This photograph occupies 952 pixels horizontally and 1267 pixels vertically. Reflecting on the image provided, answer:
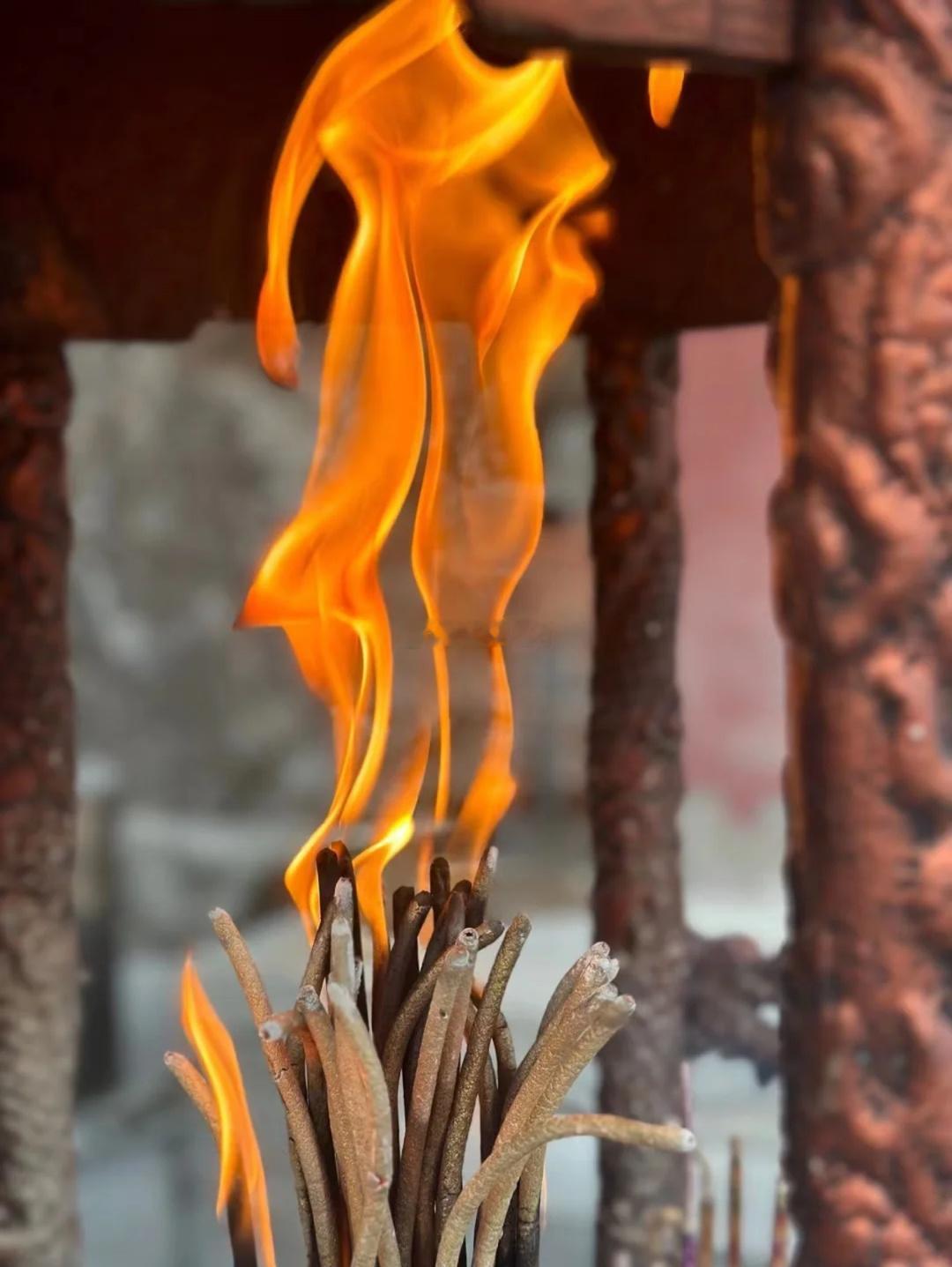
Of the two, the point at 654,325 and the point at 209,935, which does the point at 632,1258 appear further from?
the point at 654,325

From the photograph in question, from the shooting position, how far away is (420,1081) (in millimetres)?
A: 595

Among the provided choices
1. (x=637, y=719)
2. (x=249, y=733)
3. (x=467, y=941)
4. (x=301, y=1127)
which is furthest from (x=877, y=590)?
(x=249, y=733)

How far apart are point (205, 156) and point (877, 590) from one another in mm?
756

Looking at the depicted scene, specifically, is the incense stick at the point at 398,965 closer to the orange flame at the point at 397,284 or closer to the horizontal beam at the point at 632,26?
the orange flame at the point at 397,284

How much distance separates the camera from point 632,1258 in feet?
3.90

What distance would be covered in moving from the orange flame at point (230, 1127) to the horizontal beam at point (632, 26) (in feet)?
1.85

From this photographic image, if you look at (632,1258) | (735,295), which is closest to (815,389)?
(735,295)

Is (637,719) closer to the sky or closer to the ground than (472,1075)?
closer to the sky

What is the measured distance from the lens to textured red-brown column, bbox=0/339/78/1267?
1081mm

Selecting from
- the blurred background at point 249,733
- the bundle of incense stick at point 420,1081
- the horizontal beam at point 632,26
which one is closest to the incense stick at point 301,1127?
the bundle of incense stick at point 420,1081

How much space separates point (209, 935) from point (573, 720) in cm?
53

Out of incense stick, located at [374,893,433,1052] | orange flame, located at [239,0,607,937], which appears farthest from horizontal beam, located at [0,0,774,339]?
incense stick, located at [374,893,433,1052]

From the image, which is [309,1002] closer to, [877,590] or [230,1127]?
[230,1127]

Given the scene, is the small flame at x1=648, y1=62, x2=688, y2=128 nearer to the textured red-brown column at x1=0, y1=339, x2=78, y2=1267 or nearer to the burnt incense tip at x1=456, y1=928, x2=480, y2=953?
the burnt incense tip at x1=456, y1=928, x2=480, y2=953
